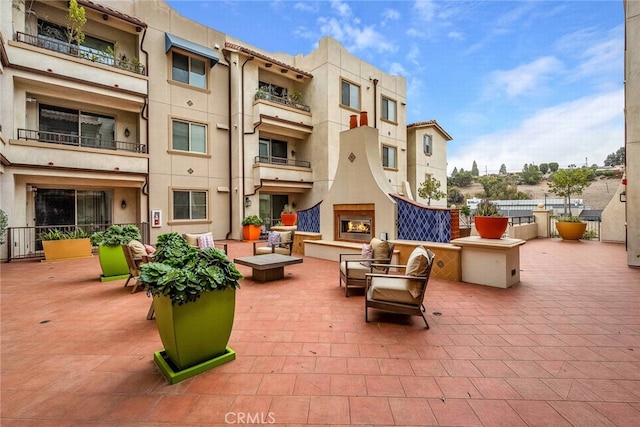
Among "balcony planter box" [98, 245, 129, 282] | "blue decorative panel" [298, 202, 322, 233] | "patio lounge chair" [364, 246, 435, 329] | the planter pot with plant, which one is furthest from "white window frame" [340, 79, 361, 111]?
"patio lounge chair" [364, 246, 435, 329]

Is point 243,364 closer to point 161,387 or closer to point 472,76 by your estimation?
point 161,387

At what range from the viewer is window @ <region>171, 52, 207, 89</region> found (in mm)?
12188

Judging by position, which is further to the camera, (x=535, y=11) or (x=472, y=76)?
(x=472, y=76)

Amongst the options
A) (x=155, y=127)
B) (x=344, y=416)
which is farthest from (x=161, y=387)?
(x=155, y=127)

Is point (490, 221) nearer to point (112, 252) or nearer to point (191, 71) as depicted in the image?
point (112, 252)

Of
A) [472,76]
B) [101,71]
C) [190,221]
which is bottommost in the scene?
[190,221]

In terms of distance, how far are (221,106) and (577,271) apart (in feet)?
48.6

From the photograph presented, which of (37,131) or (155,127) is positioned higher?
(155,127)

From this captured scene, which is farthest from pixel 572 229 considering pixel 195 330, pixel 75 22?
pixel 75 22

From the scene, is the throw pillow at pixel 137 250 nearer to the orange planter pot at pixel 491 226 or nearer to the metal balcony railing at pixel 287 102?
the orange planter pot at pixel 491 226

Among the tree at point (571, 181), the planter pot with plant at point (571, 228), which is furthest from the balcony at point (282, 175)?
the tree at point (571, 181)

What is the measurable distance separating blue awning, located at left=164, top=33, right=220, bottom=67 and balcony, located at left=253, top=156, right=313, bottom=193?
5002 millimetres

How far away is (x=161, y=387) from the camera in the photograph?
8.02ft

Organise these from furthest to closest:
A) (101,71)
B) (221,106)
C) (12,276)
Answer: (221,106) < (101,71) < (12,276)
